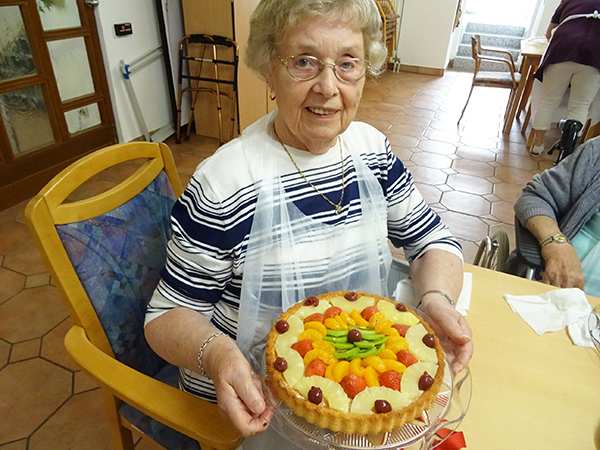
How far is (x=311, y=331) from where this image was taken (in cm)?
81

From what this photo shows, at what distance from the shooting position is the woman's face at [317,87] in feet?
2.84

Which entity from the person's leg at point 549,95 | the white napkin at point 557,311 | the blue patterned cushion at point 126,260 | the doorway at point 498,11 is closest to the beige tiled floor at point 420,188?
the person's leg at point 549,95

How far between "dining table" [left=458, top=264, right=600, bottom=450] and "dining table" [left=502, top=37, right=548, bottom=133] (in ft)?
12.8

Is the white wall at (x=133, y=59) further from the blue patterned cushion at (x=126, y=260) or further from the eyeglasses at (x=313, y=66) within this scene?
the eyeglasses at (x=313, y=66)

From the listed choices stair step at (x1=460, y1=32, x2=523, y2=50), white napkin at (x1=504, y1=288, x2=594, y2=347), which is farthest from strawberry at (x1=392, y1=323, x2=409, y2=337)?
stair step at (x1=460, y1=32, x2=523, y2=50)

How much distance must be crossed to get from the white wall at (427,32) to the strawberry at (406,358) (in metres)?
7.27

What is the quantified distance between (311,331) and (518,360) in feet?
1.53

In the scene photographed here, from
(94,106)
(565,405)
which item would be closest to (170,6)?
(94,106)

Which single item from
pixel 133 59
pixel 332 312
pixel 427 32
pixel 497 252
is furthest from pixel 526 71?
pixel 332 312

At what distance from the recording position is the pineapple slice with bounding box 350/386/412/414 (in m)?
0.68

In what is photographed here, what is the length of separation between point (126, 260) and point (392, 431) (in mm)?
719

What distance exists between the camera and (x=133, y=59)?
361 cm

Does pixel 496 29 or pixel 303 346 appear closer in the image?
pixel 303 346

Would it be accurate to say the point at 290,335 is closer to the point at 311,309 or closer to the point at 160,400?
the point at 311,309
